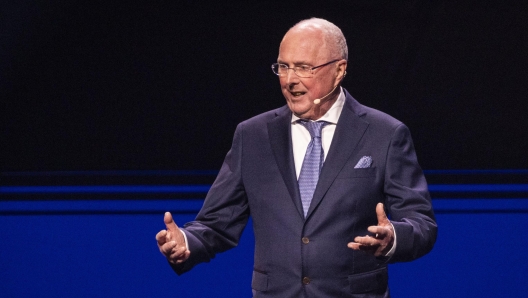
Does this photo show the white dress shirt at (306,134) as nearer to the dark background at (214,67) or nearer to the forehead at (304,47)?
the forehead at (304,47)

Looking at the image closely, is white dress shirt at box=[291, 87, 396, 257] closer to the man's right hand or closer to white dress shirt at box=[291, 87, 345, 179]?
white dress shirt at box=[291, 87, 345, 179]

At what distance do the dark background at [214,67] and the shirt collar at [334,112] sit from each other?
902 millimetres

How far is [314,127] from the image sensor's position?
5.40 ft

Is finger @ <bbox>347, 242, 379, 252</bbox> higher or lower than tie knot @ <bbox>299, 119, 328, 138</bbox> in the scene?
lower

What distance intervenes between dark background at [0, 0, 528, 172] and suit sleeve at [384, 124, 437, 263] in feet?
3.32

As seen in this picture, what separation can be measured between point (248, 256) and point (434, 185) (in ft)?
2.46

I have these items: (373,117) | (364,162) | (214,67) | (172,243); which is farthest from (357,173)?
(214,67)

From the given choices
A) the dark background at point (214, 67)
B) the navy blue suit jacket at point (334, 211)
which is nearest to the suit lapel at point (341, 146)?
the navy blue suit jacket at point (334, 211)

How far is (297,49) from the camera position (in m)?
1.61

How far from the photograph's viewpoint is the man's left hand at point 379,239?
132 centimetres

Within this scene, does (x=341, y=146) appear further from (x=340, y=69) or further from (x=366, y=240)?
(x=366, y=240)

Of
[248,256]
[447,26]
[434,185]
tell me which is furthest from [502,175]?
[248,256]

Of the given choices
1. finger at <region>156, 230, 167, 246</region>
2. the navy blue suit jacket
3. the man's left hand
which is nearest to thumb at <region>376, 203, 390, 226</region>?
the man's left hand

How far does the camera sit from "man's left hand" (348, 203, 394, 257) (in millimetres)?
1324
